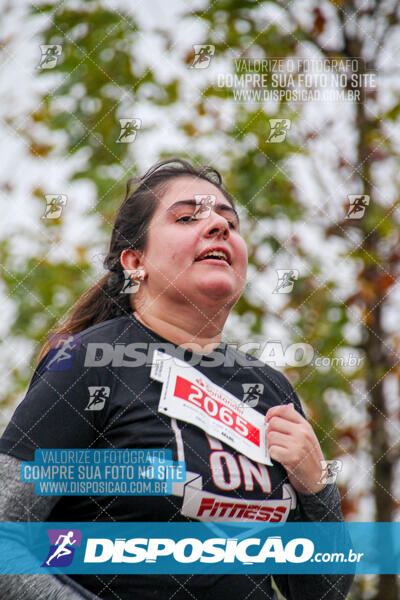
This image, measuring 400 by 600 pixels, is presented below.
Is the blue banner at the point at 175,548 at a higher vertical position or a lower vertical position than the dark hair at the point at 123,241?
lower

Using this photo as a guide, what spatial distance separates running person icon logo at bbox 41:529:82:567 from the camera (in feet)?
4.42

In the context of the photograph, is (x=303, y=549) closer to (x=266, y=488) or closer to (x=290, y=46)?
(x=266, y=488)

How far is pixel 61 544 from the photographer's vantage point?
4.45 feet

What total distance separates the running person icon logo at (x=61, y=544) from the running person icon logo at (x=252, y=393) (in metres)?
0.44

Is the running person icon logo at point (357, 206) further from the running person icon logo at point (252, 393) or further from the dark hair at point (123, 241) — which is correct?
the running person icon logo at point (252, 393)

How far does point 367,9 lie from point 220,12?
0.54 meters

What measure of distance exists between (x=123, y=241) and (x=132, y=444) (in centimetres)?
59

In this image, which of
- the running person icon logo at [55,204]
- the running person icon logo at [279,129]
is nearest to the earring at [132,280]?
the running person icon logo at [55,204]

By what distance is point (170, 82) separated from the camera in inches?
103

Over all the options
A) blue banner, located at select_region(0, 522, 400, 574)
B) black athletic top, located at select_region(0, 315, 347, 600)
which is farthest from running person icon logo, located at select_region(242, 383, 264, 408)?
blue banner, located at select_region(0, 522, 400, 574)

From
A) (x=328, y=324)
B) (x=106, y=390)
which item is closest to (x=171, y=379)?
(x=106, y=390)

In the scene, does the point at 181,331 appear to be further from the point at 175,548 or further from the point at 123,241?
the point at 175,548

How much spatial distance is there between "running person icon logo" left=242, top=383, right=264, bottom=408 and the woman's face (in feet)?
0.61

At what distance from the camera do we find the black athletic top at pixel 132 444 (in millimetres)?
1273
